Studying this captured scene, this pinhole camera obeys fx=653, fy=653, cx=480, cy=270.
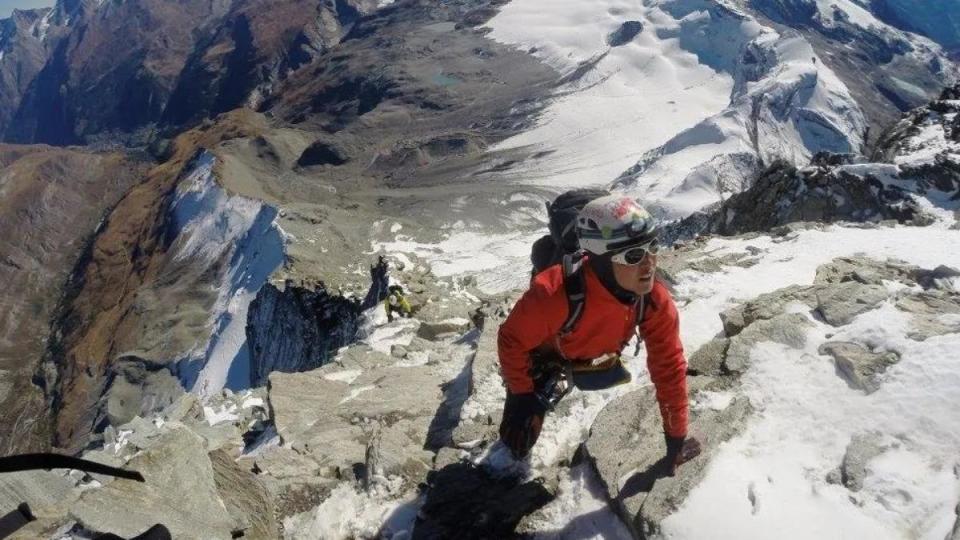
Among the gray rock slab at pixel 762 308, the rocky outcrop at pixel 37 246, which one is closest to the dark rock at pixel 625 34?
the rocky outcrop at pixel 37 246

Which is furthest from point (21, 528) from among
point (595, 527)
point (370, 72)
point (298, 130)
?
point (370, 72)

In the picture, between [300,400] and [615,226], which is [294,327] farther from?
[615,226]

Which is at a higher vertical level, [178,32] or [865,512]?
[865,512]

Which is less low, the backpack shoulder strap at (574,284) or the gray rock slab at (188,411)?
the backpack shoulder strap at (574,284)

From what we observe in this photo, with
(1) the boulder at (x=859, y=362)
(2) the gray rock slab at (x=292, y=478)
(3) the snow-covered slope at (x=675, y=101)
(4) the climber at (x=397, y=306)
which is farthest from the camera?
(3) the snow-covered slope at (x=675, y=101)

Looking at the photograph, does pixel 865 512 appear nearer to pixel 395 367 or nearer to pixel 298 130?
pixel 395 367

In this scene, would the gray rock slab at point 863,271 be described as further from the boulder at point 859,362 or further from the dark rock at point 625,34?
the dark rock at point 625,34
